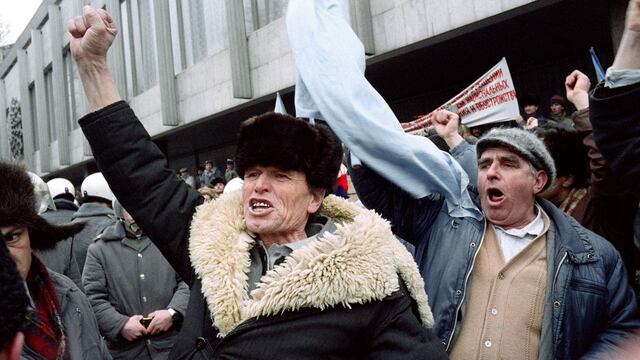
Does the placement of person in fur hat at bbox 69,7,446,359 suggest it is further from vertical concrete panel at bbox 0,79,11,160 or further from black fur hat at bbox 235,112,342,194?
vertical concrete panel at bbox 0,79,11,160

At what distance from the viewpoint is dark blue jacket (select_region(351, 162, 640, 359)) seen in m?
2.18

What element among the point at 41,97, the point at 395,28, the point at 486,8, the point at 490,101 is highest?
the point at 41,97

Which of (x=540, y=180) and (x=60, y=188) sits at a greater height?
(x=60, y=188)

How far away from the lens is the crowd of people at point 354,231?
178cm

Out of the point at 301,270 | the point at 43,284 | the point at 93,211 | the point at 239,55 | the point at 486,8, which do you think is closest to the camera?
the point at 301,270

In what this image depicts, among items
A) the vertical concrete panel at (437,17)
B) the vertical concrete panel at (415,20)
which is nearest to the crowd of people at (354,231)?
the vertical concrete panel at (437,17)

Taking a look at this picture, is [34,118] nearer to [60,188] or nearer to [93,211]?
[60,188]

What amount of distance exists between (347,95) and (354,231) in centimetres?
45

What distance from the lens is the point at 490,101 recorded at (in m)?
5.12

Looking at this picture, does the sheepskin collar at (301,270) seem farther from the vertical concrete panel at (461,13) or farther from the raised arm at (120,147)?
the vertical concrete panel at (461,13)

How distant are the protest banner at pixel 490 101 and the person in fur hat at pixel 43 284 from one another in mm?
2884

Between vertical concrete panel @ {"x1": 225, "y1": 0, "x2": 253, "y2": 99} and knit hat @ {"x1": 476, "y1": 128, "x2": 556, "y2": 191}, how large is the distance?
39.5ft

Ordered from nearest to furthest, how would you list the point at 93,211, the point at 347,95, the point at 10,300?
the point at 10,300 → the point at 347,95 → the point at 93,211

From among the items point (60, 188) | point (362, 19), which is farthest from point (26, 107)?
point (60, 188)
